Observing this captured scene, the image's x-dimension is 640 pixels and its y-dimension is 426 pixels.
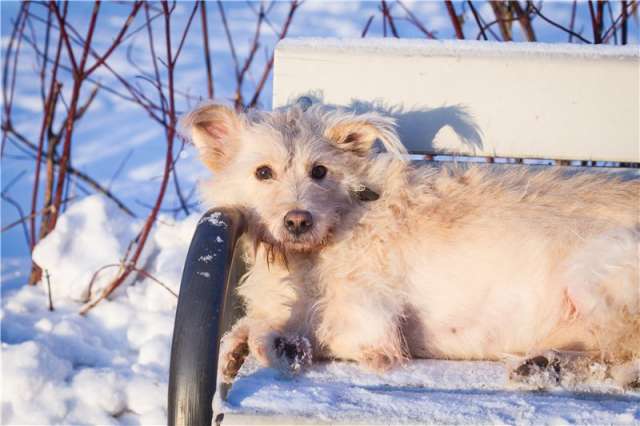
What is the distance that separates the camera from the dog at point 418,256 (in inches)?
94.0

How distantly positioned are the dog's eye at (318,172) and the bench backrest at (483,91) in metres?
0.53

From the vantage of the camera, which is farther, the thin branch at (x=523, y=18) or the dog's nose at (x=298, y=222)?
the thin branch at (x=523, y=18)

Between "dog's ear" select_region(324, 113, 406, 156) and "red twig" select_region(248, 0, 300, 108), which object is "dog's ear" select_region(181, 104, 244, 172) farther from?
"red twig" select_region(248, 0, 300, 108)

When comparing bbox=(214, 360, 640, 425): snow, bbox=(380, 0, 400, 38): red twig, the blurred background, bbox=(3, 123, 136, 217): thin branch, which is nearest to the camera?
bbox=(214, 360, 640, 425): snow

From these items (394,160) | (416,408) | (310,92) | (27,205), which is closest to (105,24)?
(27,205)

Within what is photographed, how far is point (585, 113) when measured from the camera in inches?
123

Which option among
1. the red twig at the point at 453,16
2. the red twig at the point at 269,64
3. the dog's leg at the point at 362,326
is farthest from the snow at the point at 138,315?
the red twig at the point at 269,64

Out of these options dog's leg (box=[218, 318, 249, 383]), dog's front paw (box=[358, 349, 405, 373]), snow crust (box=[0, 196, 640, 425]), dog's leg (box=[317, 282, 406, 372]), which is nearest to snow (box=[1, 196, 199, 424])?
snow crust (box=[0, 196, 640, 425])

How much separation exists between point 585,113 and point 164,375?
6.80ft

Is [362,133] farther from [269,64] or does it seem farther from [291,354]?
[269,64]

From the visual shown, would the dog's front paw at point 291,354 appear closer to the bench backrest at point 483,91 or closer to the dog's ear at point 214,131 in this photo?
the dog's ear at point 214,131

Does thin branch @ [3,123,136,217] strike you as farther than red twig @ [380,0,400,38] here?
Yes

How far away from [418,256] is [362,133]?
1.68 ft

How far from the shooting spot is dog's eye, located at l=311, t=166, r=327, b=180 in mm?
2729
